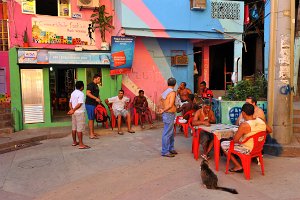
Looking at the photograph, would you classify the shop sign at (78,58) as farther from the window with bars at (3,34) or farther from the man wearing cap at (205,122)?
the man wearing cap at (205,122)

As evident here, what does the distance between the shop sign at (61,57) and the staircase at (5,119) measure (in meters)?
1.69

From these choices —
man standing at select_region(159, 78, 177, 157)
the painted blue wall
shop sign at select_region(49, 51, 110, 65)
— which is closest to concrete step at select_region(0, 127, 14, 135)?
shop sign at select_region(49, 51, 110, 65)

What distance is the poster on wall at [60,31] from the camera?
32.2ft

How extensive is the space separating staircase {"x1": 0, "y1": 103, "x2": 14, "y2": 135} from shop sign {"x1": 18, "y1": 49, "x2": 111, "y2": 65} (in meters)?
1.69

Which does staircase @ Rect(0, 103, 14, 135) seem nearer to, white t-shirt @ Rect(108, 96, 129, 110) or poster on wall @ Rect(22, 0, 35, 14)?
poster on wall @ Rect(22, 0, 35, 14)

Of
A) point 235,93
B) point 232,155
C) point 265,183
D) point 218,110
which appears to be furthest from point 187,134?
point 265,183

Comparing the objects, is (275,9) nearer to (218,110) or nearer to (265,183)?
(218,110)

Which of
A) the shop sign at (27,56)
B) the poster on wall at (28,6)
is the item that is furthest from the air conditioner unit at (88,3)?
the shop sign at (27,56)

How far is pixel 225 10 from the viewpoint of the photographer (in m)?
11.4

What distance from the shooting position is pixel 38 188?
4.84m

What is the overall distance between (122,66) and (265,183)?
6728 millimetres

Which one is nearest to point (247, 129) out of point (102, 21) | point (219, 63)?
point (102, 21)

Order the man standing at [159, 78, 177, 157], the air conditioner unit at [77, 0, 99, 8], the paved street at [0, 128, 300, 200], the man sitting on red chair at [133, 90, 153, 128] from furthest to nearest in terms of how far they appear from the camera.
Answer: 1. the air conditioner unit at [77, 0, 99, 8]
2. the man sitting on red chair at [133, 90, 153, 128]
3. the man standing at [159, 78, 177, 157]
4. the paved street at [0, 128, 300, 200]

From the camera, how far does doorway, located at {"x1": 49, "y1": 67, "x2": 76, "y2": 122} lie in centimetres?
1303
